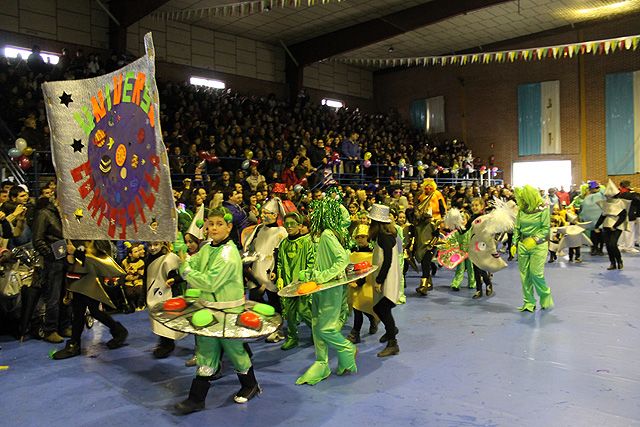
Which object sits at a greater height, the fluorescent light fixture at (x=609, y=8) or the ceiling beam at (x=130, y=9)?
the fluorescent light fixture at (x=609, y=8)

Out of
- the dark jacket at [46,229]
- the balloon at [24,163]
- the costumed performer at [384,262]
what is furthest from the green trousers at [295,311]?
the balloon at [24,163]

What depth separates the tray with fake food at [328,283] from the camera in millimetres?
4082

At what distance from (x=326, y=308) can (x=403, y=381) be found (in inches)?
33.8

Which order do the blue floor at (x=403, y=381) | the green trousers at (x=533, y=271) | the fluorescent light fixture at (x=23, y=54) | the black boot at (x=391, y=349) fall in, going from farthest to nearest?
1. the fluorescent light fixture at (x=23, y=54)
2. the green trousers at (x=533, y=271)
3. the black boot at (x=391, y=349)
4. the blue floor at (x=403, y=381)

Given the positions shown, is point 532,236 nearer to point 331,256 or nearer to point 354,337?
point 354,337

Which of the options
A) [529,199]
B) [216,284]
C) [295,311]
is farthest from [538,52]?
[216,284]

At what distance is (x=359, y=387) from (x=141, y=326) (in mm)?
3246

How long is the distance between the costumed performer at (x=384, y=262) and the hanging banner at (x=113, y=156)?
2049 millimetres

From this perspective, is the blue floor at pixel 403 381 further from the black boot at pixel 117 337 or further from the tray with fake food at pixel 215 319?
the tray with fake food at pixel 215 319

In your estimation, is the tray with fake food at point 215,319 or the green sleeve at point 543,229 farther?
the green sleeve at point 543,229

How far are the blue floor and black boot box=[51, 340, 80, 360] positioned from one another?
111 mm

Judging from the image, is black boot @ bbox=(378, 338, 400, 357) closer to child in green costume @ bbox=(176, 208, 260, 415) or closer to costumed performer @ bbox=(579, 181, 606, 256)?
child in green costume @ bbox=(176, 208, 260, 415)

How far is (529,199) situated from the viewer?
6430 millimetres

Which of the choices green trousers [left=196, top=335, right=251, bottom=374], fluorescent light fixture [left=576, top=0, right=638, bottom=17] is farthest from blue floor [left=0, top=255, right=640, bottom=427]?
fluorescent light fixture [left=576, top=0, right=638, bottom=17]
